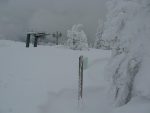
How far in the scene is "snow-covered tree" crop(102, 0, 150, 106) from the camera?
7993mm

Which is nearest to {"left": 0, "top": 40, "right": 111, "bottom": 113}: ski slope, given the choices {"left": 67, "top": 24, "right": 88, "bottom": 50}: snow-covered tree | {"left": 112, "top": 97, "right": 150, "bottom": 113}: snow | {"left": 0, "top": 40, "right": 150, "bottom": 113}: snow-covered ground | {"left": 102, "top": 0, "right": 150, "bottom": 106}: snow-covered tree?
{"left": 0, "top": 40, "right": 150, "bottom": 113}: snow-covered ground

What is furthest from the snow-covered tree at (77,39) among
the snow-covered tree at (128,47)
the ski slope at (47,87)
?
the snow-covered tree at (128,47)

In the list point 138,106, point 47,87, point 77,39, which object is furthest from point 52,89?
point 77,39

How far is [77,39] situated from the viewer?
49.3 metres

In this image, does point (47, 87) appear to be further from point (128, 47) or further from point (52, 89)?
point (128, 47)

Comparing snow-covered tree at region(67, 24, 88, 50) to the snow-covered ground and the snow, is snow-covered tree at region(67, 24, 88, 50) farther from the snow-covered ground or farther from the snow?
the snow

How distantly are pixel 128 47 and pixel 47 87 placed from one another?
5.18 metres

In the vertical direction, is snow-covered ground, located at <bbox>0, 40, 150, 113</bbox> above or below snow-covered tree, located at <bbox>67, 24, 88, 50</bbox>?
below

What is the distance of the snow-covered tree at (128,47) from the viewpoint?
26.2ft

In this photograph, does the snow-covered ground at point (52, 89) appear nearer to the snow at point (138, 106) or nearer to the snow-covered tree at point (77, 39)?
the snow at point (138, 106)

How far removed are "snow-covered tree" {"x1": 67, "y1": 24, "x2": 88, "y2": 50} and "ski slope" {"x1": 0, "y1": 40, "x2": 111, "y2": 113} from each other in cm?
3203

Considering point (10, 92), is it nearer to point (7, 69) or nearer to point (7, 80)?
point (7, 80)

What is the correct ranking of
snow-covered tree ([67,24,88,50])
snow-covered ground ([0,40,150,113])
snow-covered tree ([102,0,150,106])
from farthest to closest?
snow-covered tree ([67,24,88,50]), snow-covered ground ([0,40,150,113]), snow-covered tree ([102,0,150,106])

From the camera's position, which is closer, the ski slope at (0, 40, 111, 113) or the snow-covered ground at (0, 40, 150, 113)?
the snow-covered ground at (0, 40, 150, 113)
